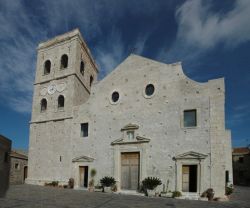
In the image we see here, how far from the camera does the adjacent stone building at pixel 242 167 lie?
44.6m

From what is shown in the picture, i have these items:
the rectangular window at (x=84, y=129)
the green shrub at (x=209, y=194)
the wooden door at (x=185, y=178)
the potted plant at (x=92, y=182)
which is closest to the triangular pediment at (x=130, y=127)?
the rectangular window at (x=84, y=129)

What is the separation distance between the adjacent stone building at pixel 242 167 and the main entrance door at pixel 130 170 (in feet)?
109

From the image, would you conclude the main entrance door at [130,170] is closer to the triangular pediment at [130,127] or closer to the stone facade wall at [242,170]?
the triangular pediment at [130,127]

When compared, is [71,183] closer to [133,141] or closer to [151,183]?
[133,141]

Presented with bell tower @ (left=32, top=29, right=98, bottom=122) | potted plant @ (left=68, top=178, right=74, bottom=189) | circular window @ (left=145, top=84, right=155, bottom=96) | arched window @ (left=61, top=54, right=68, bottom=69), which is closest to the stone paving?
potted plant @ (left=68, top=178, right=74, bottom=189)

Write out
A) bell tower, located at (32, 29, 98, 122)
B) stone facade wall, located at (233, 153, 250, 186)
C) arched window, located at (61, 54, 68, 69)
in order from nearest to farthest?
bell tower, located at (32, 29, 98, 122) → arched window, located at (61, 54, 68, 69) → stone facade wall, located at (233, 153, 250, 186)

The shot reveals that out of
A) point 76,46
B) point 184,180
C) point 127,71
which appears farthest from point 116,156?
point 76,46

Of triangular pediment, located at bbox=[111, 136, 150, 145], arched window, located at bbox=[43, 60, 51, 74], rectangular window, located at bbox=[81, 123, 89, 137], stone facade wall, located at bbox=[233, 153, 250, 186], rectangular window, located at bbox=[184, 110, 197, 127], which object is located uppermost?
arched window, located at bbox=[43, 60, 51, 74]

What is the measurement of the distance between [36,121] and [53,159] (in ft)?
15.6

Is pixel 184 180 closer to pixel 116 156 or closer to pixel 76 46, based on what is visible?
pixel 116 156

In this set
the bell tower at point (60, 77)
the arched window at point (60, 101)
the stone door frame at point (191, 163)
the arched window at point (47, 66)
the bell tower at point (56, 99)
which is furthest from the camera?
the arched window at point (47, 66)

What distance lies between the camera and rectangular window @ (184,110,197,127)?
1795cm

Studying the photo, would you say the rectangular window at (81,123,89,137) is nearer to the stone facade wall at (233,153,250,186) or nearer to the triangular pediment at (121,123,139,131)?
the triangular pediment at (121,123,139,131)

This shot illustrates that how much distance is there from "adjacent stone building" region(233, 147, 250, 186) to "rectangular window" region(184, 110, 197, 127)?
33.0 metres
